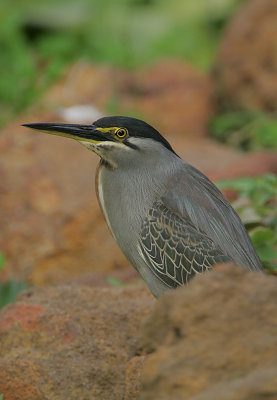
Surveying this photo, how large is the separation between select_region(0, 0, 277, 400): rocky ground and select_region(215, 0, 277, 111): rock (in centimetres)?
2

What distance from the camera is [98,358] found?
427 cm

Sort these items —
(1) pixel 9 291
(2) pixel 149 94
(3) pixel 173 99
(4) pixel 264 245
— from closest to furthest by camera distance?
(4) pixel 264 245 < (1) pixel 9 291 < (3) pixel 173 99 < (2) pixel 149 94

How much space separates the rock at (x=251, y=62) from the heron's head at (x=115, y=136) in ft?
17.2

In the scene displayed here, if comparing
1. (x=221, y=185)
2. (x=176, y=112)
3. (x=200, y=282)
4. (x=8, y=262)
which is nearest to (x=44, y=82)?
(x=176, y=112)

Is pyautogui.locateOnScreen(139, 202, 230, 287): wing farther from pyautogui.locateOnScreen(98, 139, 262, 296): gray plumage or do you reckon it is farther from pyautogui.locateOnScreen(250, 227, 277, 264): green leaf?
pyautogui.locateOnScreen(250, 227, 277, 264): green leaf

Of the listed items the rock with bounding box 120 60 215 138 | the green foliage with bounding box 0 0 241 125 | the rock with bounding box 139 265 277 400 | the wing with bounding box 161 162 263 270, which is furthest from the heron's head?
the green foliage with bounding box 0 0 241 125

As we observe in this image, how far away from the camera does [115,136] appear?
15.7 feet

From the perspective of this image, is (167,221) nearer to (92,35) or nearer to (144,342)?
(144,342)

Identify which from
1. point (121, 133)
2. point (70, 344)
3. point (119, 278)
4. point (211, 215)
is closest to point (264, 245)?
point (211, 215)

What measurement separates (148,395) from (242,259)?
6.74 ft

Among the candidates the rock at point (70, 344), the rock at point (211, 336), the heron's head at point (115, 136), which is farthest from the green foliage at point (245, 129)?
the rock at point (211, 336)

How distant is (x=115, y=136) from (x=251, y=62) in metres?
5.65

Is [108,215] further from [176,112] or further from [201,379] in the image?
[176,112]

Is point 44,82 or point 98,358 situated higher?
point 44,82
